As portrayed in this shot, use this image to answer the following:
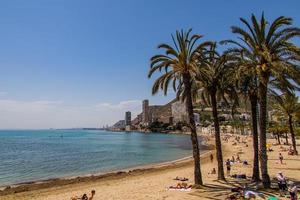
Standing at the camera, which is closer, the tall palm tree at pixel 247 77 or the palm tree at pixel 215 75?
the tall palm tree at pixel 247 77

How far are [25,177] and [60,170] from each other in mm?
6373

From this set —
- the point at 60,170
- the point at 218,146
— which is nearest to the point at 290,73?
the point at 218,146

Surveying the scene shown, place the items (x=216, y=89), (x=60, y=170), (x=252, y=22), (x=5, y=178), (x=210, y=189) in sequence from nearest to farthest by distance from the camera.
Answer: (x=252, y=22), (x=210, y=189), (x=216, y=89), (x=5, y=178), (x=60, y=170)

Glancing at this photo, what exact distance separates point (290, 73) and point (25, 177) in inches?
1289

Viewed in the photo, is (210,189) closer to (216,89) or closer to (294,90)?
(216,89)

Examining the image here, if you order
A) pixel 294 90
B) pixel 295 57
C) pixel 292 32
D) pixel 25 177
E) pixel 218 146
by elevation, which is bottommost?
pixel 25 177

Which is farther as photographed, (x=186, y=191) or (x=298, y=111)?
(x=298, y=111)

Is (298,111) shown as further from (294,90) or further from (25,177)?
(25,177)

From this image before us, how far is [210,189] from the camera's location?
724 inches

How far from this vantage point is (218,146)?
21.0 meters

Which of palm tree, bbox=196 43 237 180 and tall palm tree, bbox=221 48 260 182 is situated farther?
palm tree, bbox=196 43 237 180

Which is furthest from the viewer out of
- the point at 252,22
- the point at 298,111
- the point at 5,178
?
the point at 298,111

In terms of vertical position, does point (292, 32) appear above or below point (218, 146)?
above

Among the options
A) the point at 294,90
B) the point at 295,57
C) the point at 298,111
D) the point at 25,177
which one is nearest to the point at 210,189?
the point at 294,90
